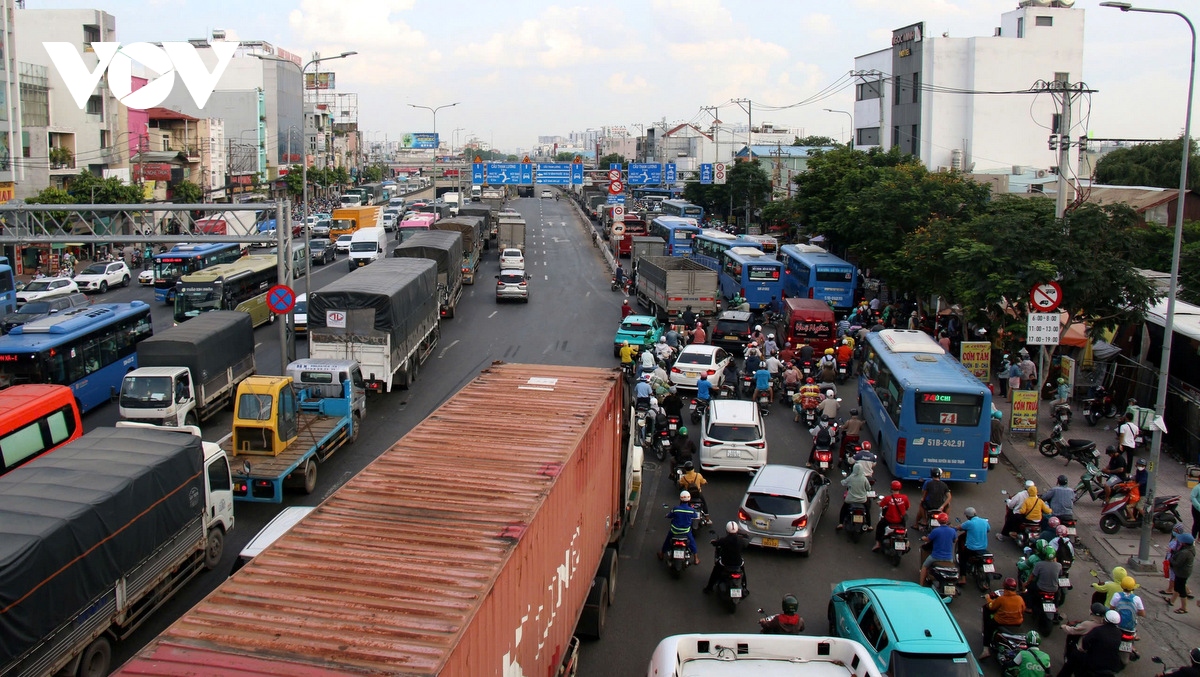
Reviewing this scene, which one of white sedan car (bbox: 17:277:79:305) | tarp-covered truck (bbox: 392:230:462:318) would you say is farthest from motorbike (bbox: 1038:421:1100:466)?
white sedan car (bbox: 17:277:79:305)

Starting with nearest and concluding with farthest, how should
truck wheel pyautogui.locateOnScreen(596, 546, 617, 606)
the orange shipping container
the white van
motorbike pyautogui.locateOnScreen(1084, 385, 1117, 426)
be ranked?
the orange shipping container, truck wheel pyautogui.locateOnScreen(596, 546, 617, 606), motorbike pyautogui.locateOnScreen(1084, 385, 1117, 426), the white van

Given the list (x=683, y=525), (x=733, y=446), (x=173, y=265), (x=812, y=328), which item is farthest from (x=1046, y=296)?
(x=173, y=265)

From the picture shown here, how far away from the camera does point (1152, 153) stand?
64000 millimetres

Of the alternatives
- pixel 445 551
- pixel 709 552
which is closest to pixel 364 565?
pixel 445 551

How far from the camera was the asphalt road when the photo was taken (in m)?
12.7

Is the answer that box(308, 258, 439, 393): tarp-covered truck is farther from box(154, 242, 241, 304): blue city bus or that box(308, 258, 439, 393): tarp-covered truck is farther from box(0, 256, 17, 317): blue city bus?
box(154, 242, 241, 304): blue city bus

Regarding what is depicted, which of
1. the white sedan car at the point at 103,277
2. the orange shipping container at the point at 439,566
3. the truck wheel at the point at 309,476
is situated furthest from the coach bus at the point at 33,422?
the white sedan car at the point at 103,277

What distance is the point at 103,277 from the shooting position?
141 ft

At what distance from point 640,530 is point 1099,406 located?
13.5 m

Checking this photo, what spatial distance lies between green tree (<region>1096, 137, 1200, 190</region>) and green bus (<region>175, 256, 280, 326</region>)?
55.4 metres

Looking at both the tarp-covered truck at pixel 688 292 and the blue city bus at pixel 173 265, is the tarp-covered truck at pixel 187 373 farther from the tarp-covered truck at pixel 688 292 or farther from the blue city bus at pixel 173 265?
the blue city bus at pixel 173 265

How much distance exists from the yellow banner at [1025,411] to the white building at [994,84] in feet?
165

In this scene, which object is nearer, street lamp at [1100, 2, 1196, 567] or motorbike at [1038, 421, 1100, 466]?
street lamp at [1100, 2, 1196, 567]

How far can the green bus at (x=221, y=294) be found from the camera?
33.3m
